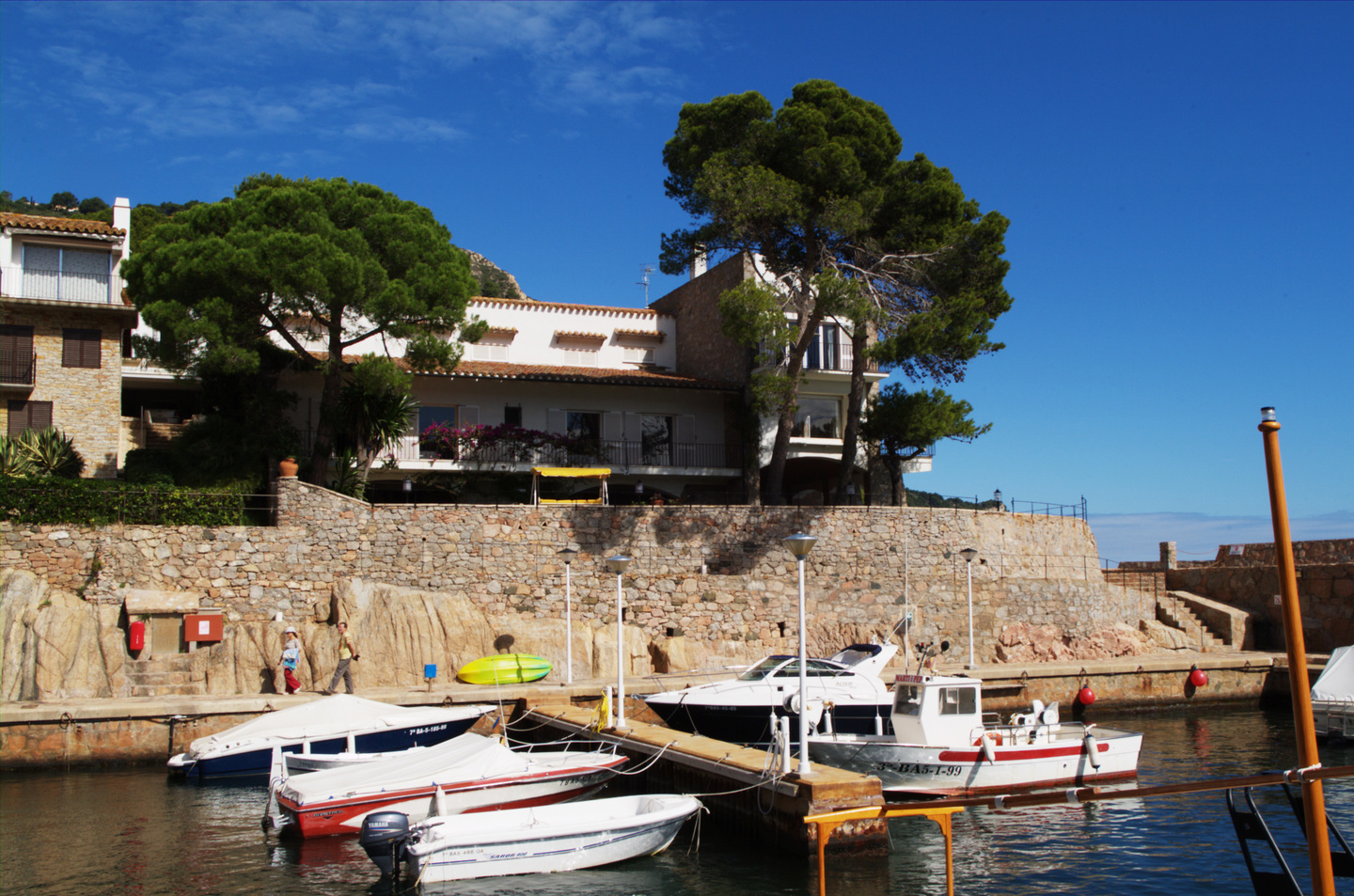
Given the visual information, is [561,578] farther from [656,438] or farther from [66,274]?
[66,274]

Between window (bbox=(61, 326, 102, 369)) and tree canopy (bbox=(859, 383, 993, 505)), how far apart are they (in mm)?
23384

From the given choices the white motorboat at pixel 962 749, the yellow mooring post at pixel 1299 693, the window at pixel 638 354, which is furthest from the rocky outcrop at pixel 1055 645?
the yellow mooring post at pixel 1299 693

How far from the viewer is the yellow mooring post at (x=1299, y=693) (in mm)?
6473

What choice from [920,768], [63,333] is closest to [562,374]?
[63,333]

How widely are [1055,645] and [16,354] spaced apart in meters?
31.5

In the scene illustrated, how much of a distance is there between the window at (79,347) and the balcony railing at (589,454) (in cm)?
924

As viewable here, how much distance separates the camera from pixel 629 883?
13.0 meters

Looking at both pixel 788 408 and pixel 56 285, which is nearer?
pixel 788 408

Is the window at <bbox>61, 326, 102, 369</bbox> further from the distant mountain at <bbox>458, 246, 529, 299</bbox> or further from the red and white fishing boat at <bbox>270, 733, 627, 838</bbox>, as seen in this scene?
the distant mountain at <bbox>458, 246, 529, 299</bbox>

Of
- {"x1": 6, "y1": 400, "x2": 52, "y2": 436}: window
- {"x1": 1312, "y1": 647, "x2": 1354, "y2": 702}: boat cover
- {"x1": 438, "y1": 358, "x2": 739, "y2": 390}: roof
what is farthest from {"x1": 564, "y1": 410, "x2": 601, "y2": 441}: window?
{"x1": 1312, "y1": 647, "x2": 1354, "y2": 702}: boat cover

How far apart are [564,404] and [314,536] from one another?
10.9m

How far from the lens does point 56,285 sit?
29.5 meters

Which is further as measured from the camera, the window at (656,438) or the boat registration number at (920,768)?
the window at (656,438)

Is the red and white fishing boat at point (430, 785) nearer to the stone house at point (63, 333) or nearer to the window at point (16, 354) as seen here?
the stone house at point (63, 333)
